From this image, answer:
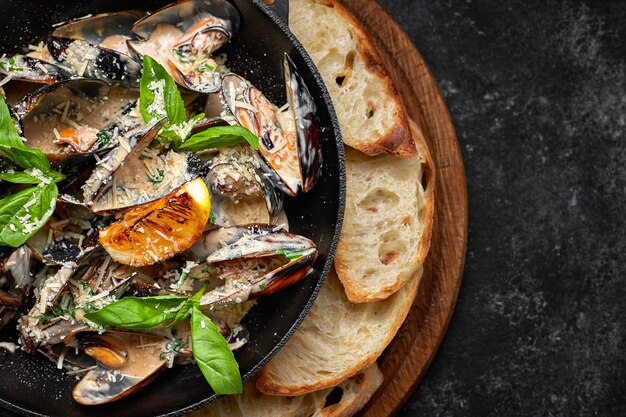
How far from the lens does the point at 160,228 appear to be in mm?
2359

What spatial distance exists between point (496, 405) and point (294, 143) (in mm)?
1522

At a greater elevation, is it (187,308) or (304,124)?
(304,124)

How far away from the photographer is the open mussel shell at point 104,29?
101 inches

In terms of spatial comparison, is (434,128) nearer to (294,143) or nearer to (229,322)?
(294,143)

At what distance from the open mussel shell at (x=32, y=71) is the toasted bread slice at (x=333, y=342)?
1219 millimetres

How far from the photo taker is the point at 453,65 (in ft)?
10.5

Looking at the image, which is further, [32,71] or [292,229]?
[292,229]

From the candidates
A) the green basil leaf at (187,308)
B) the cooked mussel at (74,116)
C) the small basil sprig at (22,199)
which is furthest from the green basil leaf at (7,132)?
the green basil leaf at (187,308)

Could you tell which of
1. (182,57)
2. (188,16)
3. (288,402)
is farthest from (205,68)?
(288,402)

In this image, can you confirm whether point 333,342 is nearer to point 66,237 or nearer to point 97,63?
point 66,237

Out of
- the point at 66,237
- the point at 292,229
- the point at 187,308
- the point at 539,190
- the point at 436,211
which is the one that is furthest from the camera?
the point at 539,190

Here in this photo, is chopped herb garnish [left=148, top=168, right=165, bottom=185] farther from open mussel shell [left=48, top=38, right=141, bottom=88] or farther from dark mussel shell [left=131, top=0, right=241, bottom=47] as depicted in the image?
dark mussel shell [left=131, top=0, right=241, bottom=47]

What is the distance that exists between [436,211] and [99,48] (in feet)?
4.71

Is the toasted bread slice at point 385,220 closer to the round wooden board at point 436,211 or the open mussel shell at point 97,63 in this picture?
the round wooden board at point 436,211
